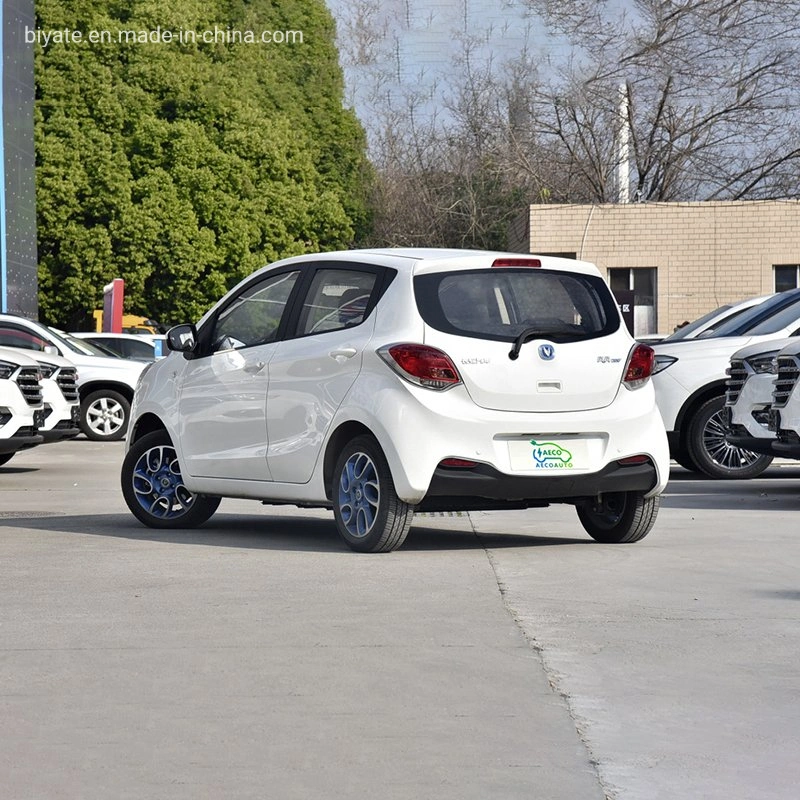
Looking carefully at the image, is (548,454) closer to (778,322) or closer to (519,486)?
(519,486)

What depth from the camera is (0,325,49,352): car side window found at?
24.2m

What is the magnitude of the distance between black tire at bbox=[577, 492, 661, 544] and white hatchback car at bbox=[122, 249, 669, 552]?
0.04 feet

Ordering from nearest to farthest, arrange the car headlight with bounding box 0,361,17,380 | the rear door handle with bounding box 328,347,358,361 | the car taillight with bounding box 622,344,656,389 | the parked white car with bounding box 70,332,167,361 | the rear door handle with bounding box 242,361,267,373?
the rear door handle with bounding box 328,347,358,361, the car taillight with bounding box 622,344,656,389, the rear door handle with bounding box 242,361,267,373, the car headlight with bounding box 0,361,17,380, the parked white car with bounding box 70,332,167,361

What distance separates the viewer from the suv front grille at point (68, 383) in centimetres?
1839

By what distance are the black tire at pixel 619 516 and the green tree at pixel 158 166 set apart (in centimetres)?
4199

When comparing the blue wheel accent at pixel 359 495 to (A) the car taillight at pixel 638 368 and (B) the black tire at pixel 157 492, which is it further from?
(B) the black tire at pixel 157 492

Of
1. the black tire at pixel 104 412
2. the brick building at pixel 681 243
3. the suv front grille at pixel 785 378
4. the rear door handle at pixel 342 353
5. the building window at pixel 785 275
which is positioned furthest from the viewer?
the building window at pixel 785 275

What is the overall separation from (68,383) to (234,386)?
831cm

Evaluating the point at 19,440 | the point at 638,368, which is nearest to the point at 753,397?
the point at 638,368

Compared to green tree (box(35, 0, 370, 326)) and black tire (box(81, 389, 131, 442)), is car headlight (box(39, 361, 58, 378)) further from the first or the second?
green tree (box(35, 0, 370, 326))

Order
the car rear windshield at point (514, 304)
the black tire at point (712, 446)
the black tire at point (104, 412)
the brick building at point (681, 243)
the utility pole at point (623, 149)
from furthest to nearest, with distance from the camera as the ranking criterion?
the utility pole at point (623, 149), the brick building at point (681, 243), the black tire at point (104, 412), the black tire at point (712, 446), the car rear windshield at point (514, 304)

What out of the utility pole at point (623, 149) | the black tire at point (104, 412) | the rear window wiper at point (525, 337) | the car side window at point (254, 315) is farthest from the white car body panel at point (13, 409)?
the utility pole at point (623, 149)

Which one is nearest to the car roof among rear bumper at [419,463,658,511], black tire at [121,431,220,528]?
rear bumper at [419,463,658,511]

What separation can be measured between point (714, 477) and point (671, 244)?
21.8 metres
